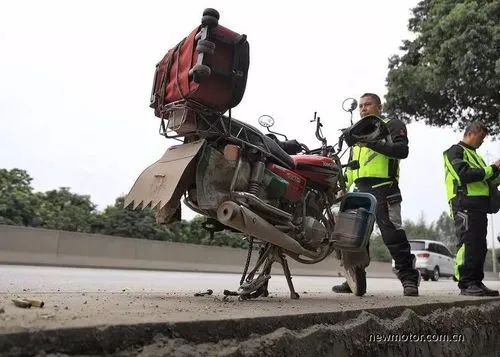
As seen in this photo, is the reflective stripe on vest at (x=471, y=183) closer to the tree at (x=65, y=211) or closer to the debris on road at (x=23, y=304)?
the debris on road at (x=23, y=304)

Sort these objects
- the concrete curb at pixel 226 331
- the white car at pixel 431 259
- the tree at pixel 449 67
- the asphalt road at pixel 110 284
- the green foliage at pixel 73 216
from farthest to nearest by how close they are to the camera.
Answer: the white car at pixel 431 259 → the green foliage at pixel 73 216 → the tree at pixel 449 67 → the asphalt road at pixel 110 284 → the concrete curb at pixel 226 331

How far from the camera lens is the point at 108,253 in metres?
16.2

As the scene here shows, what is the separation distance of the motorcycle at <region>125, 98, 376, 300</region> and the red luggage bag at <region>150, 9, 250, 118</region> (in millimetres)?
79

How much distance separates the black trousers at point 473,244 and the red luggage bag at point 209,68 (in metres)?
3.12

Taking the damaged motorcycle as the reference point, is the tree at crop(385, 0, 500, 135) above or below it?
above

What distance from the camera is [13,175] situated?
22.2 metres

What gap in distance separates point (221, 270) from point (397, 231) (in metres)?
15.0

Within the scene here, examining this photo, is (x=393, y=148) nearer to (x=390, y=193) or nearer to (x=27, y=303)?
(x=390, y=193)

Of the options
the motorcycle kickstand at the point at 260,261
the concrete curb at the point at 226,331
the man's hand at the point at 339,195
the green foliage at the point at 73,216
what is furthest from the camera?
the green foliage at the point at 73,216

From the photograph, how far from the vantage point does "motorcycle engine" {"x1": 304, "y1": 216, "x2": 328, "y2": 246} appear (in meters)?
3.66

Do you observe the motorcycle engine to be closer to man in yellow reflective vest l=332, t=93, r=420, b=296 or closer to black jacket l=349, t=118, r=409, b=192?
black jacket l=349, t=118, r=409, b=192

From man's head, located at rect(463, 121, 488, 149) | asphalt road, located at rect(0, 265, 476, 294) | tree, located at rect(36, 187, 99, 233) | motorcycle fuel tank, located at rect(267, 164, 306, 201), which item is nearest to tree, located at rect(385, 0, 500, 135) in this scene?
asphalt road, located at rect(0, 265, 476, 294)

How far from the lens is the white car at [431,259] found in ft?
72.4

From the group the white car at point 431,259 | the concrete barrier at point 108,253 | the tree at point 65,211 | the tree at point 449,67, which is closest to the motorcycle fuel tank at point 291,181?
the tree at point 449,67
